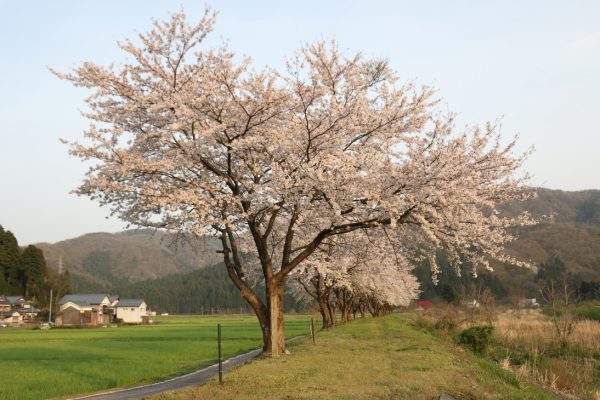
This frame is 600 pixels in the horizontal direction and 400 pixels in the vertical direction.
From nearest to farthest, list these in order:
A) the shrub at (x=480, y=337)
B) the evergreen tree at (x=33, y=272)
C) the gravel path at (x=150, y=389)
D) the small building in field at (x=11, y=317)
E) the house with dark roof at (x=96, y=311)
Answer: the gravel path at (x=150, y=389) < the shrub at (x=480, y=337) < the house with dark roof at (x=96, y=311) < the small building in field at (x=11, y=317) < the evergreen tree at (x=33, y=272)

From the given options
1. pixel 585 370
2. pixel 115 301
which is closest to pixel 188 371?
pixel 585 370

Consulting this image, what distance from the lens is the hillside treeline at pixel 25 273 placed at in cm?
11881

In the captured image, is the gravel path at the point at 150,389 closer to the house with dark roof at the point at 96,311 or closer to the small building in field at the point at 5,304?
the house with dark roof at the point at 96,311

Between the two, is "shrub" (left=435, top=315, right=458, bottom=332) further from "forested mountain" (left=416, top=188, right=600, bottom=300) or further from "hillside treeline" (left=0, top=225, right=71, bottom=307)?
"hillside treeline" (left=0, top=225, right=71, bottom=307)

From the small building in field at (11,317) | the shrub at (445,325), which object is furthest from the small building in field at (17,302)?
the shrub at (445,325)

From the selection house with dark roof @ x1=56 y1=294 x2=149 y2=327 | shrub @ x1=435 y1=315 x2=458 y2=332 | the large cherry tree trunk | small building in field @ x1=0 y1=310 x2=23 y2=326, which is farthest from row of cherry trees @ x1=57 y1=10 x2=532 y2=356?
small building in field @ x1=0 y1=310 x2=23 y2=326

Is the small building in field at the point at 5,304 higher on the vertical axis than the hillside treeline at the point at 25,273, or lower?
lower

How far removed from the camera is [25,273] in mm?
121438

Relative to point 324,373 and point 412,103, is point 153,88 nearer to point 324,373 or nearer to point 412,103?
point 412,103

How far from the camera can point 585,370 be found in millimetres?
21469

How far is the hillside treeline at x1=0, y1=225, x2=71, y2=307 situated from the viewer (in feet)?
390

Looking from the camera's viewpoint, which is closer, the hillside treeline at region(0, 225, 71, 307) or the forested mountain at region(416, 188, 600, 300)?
the hillside treeline at region(0, 225, 71, 307)

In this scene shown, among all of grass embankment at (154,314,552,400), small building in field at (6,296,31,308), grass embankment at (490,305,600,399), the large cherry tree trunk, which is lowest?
grass embankment at (490,305,600,399)

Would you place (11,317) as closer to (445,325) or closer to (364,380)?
(445,325)
